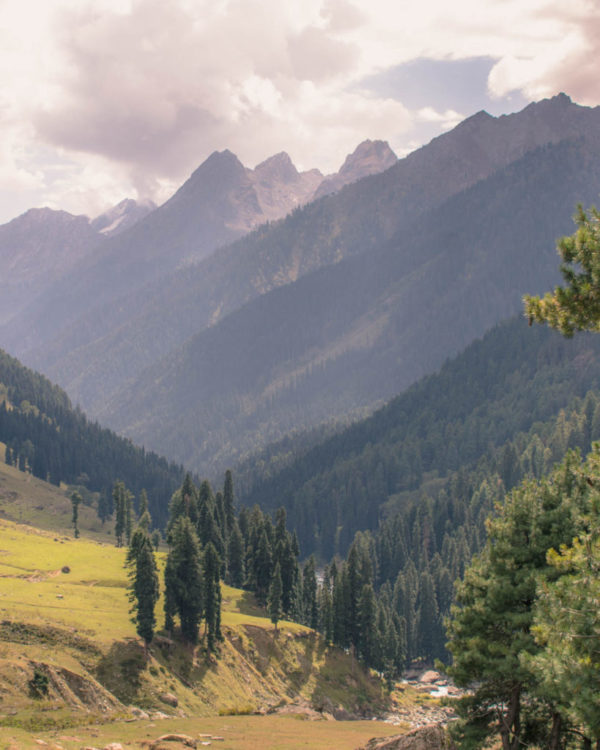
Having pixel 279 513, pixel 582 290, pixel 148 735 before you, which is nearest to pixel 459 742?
pixel 148 735

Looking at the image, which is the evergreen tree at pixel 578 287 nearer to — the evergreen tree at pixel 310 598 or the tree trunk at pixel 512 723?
the tree trunk at pixel 512 723

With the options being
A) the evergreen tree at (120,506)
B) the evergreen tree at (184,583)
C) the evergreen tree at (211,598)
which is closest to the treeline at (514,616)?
the evergreen tree at (184,583)

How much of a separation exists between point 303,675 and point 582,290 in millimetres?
96502

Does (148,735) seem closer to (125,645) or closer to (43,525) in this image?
(125,645)

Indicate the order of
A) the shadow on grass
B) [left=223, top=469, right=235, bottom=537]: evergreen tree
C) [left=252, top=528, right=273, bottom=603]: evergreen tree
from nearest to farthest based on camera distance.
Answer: the shadow on grass
[left=252, top=528, right=273, bottom=603]: evergreen tree
[left=223, top=469, right=235, bottom=537]: evergreen tree

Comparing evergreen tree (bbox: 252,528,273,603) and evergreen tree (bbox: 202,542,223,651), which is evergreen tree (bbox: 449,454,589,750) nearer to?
evergreen tree (bbox: 202,542,223,651)

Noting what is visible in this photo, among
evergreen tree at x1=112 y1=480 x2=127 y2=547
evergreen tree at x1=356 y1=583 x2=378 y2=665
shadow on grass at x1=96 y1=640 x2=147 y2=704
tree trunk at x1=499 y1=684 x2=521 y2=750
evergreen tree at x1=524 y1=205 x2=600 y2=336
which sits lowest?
evergreen tree at x1=356 y1=583 x2=378 y2=665

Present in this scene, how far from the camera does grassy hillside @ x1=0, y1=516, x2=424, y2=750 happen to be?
52.3 meters

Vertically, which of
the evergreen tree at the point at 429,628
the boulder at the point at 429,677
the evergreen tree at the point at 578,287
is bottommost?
the boulder at the point at 429,677

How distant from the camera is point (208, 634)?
91625 mm

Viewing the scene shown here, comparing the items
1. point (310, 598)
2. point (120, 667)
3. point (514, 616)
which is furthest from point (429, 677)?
point (514, 616)

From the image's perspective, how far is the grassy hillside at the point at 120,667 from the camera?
52.3m

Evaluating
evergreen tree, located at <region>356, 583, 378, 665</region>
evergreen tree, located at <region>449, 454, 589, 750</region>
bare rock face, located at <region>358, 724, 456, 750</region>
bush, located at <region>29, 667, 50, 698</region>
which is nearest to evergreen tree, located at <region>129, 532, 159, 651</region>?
bush, located at <region>29, 667, 50, 698</region>

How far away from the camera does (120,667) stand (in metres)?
70.7
